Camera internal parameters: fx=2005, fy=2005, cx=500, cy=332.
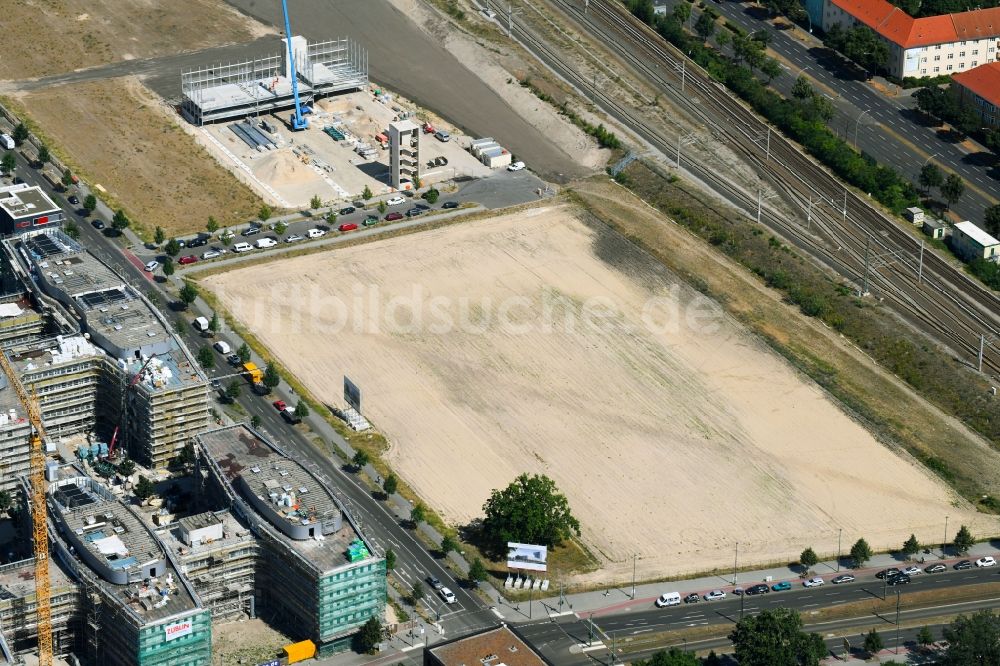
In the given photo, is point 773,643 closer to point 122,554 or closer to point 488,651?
point 488,651

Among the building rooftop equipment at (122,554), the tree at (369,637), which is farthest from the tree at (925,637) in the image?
the building rooftop equipment at (122,554)

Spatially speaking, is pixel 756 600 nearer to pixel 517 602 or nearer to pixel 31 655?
pixel 517 602

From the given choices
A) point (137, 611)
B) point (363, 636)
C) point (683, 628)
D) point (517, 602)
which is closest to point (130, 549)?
point (137, 611)

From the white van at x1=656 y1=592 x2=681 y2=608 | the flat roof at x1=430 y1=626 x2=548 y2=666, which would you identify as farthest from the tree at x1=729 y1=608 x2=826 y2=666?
the flat roof at x1=430 y1=626 x2=548 y2=666

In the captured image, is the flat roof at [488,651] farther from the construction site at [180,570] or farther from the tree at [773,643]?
the tree at [773,643]

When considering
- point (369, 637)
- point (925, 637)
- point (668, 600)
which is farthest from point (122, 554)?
point (925, 637)

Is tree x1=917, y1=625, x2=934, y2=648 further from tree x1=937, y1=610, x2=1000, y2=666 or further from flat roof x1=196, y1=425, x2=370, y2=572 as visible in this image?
flat roof x1=196, y1=425, x2=370, y2=572
